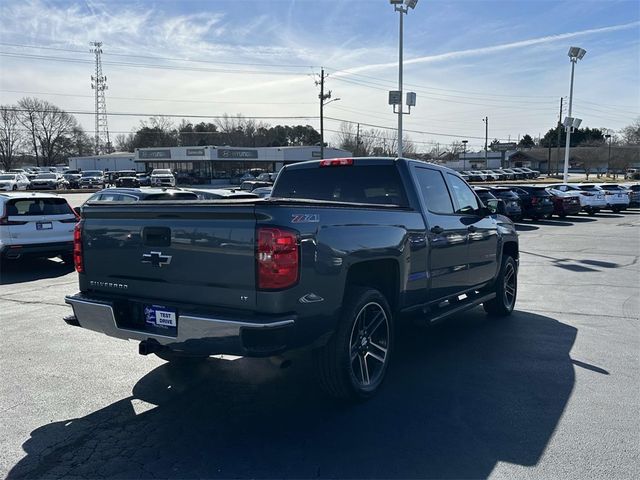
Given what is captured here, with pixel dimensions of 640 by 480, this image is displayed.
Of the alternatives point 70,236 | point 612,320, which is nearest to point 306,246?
point 612,320

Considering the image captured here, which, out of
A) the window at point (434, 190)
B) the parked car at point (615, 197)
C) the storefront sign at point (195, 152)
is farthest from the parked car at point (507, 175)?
the window at point (434, 190)

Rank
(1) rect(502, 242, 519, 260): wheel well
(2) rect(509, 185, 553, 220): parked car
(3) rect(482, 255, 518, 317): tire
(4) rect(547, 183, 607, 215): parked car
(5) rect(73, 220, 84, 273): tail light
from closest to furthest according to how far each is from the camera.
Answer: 1. (5) rect(73, 220, 84, 273): tail light
2. (3) rect(482, 255, 518, 317): tire
3. (1) rect(502, 242, 519, 260): wheel well
4. (2) rect(509, 185, 553, 220): parked car
5. (4) rect(547, 183, 607, 215): parked car

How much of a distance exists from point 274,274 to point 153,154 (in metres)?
72.6

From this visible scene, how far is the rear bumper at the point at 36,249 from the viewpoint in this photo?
33.7ft

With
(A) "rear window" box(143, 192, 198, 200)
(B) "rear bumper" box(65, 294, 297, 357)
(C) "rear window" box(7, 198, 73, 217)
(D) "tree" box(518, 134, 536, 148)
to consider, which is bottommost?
(B) "rear bumper" box(65, 294, 297, 357)

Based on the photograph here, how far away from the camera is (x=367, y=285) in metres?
4.59

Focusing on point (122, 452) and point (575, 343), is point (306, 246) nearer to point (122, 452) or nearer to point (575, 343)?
point (122, 452)

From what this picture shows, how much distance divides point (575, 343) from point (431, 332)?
64.9 inches

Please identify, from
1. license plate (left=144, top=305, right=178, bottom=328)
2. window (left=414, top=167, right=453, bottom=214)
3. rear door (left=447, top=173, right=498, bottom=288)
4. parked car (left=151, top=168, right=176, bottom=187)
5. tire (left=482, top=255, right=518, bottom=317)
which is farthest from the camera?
parked car (left=151, top=168, right=176, bottom=187)

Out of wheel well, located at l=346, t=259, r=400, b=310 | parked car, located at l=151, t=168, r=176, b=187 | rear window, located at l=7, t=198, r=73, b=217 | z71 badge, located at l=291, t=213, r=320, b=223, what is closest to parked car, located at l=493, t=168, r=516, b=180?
parked car, located at l=151, t=168, r=176, b=187

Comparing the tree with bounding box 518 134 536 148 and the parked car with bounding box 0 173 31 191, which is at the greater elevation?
the tree with bounding box 518 134 536 148

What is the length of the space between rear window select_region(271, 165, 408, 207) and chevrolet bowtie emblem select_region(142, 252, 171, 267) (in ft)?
7.11

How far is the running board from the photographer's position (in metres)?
5.26

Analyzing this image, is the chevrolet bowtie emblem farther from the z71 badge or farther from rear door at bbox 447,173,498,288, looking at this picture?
rear door at bbox 447,173,498,288
